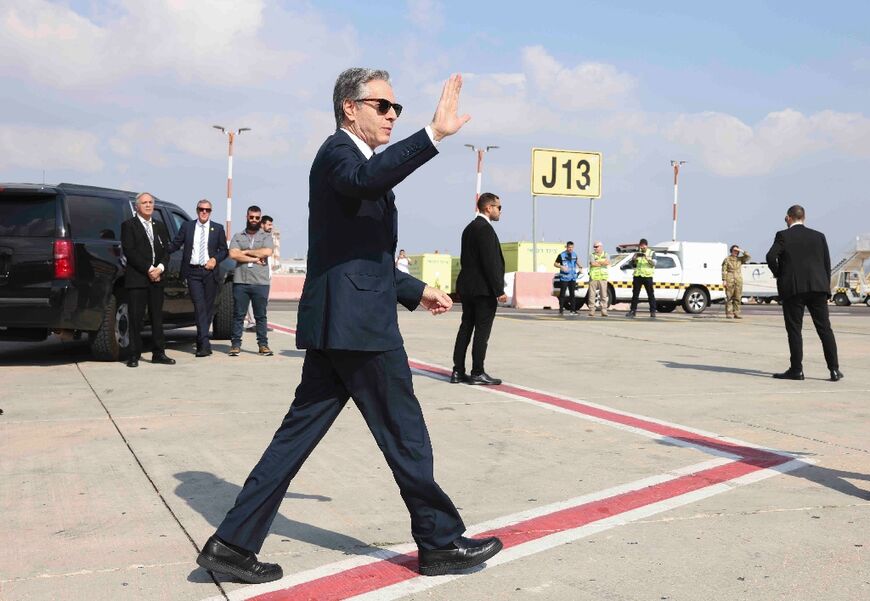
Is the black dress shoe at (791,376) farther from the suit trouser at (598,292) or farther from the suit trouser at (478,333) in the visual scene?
the suit trouser at (598,292)

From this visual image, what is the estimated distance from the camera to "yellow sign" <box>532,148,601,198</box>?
88.7ft

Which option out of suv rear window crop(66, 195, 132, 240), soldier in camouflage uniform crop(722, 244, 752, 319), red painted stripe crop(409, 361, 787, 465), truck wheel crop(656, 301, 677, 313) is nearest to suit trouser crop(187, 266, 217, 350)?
suv rear window crop(66, 195, 132, 240)

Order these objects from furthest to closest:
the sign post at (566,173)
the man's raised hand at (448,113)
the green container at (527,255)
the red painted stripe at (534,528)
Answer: the green container at (527,255) < the sign post at (566,173) < the red painted stripe at (534,528) < the man's raised hand at (448,113)

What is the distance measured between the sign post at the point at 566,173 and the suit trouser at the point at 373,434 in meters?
23.7

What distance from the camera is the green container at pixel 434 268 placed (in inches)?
A: 1545

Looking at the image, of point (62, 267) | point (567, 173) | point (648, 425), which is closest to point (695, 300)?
point (567, 173)

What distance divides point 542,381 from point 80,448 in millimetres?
4648

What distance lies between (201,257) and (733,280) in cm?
1484

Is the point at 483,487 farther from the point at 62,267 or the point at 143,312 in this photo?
the point at 143,312

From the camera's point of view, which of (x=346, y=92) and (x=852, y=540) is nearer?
(x=346, y=92)

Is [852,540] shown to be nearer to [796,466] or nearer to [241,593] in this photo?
[796,466]

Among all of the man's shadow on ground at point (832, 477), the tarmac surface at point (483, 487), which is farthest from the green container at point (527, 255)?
the man's shadow on ground at point (832, 477)

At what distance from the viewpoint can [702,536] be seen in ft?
13.5

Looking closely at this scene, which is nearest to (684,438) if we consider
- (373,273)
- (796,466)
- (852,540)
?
(796,466)
